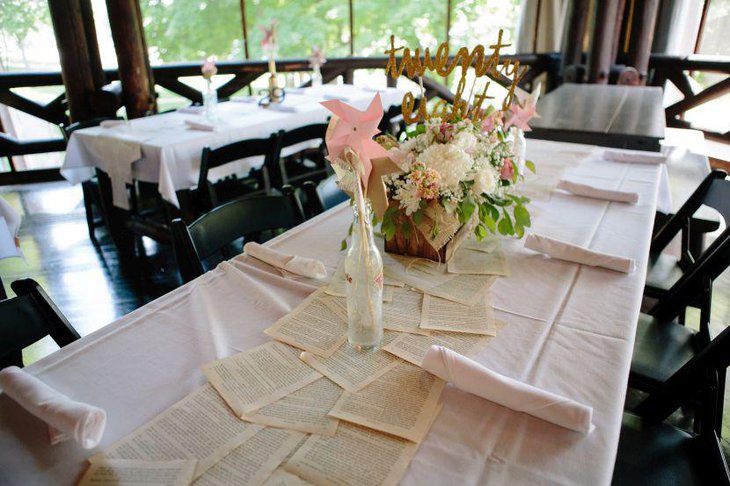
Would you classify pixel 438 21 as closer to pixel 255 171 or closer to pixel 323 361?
pixel 255 171

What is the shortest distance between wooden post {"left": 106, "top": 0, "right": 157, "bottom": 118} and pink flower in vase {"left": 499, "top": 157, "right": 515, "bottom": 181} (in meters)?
3.41

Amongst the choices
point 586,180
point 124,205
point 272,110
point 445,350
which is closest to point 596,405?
point 445,350

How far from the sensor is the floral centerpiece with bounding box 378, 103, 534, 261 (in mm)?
1116

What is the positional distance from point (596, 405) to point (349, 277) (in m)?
0.45

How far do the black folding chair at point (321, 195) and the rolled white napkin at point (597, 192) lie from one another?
805mm

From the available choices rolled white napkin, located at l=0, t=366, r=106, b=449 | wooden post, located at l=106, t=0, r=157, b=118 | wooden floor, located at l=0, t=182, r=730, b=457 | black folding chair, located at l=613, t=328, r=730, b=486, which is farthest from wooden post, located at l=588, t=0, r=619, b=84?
rolled white napkin, located at l=0, t=366, r=106, b=449

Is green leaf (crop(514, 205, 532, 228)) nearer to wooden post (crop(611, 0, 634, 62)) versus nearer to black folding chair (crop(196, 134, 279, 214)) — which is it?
black folding chair (crop(196, 134, 279, 214))

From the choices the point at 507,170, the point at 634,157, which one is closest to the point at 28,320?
the point at 507,170

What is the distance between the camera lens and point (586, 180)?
187cm

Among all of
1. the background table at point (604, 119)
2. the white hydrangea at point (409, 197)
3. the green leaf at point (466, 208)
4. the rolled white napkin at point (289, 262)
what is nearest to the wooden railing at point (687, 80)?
the background table at point (604, 119)

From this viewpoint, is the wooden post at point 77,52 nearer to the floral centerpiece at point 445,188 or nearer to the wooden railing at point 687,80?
the floral centerpiece at point 445,188

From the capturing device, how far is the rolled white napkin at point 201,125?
9.28 feet

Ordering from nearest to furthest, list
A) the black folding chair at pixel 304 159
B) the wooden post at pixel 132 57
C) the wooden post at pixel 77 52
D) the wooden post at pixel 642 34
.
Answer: the black folding chair at pixel 304 159 → the wooden post at pixel 132 57 → the wooden post at pixel 77 52 → the wooden post at pixel 642 34

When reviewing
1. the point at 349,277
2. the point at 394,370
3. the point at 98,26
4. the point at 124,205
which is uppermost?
the point at 98,26
